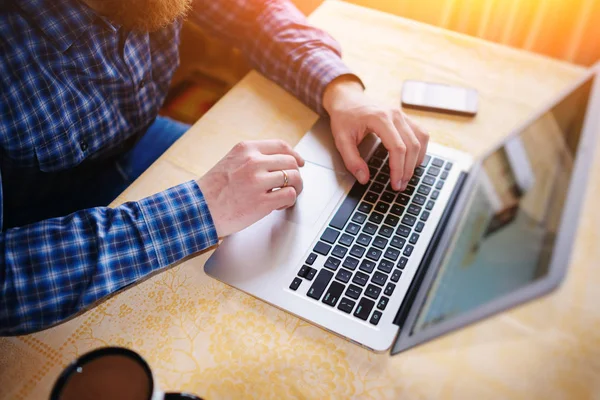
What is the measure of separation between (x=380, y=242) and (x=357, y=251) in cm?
4

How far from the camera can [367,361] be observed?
1.84ft

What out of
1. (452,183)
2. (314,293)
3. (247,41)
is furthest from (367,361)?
(247,41)

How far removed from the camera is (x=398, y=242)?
67cm

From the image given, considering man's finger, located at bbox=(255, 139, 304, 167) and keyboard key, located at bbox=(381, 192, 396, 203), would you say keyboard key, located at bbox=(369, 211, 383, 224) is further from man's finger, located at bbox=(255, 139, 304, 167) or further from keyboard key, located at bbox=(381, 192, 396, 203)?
man's finger, located at bbox=(255, 139, 304, 167)

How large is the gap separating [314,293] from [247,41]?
594 millimetres

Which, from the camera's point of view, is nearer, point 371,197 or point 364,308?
point 364,308

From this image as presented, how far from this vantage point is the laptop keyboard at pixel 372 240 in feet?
1.98

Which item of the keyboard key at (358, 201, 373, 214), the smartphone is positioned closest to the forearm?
the keyboard key at (358, 201, 373, 214)

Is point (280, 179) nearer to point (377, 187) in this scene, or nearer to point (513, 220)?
point (377, 187)

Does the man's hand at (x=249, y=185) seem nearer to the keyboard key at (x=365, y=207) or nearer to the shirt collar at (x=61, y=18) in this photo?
the keyboard key at (x=365, y=207)

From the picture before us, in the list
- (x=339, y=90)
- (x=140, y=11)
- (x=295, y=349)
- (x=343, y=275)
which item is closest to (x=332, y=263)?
(x=343, y=275)

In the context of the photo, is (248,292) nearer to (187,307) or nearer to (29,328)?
(187,307)

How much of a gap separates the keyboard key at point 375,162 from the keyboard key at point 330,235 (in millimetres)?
167

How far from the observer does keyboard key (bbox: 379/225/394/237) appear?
675mm
